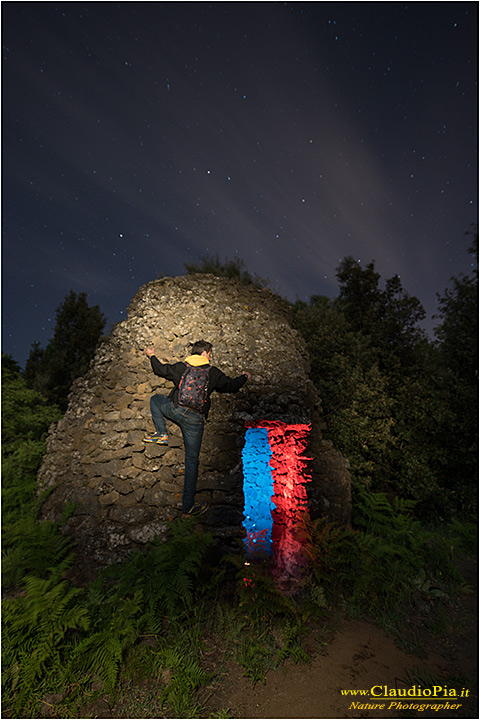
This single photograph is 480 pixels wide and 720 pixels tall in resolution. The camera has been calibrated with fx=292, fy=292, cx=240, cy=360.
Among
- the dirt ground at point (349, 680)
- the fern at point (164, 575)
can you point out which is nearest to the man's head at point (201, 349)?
the fern at point (164, 575)

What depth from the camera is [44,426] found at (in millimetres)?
7883

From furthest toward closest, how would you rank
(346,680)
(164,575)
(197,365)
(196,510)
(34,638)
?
(197,365)
(196,510)
(164,575)
(346,680)
(34,638)

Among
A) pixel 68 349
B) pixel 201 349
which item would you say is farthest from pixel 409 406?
pixel 68 349

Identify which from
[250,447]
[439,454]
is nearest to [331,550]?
[250,447]

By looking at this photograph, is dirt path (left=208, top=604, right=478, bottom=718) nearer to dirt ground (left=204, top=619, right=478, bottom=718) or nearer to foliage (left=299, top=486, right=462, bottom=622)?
dirt ground (left=204, top=619, right=478, bottom=718)

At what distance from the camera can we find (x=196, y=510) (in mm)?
5145

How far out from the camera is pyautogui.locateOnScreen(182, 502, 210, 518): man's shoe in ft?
16.7

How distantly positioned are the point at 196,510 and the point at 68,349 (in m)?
15.3

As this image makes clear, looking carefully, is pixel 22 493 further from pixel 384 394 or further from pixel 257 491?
pixel 384 394

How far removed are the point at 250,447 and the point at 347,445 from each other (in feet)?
19.5

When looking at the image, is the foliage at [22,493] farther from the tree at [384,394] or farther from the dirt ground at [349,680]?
the tree at [384,394]

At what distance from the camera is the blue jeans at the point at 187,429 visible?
5.17 metres

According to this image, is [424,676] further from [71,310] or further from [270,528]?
[71,310]

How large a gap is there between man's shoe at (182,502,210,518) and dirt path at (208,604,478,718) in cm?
201
